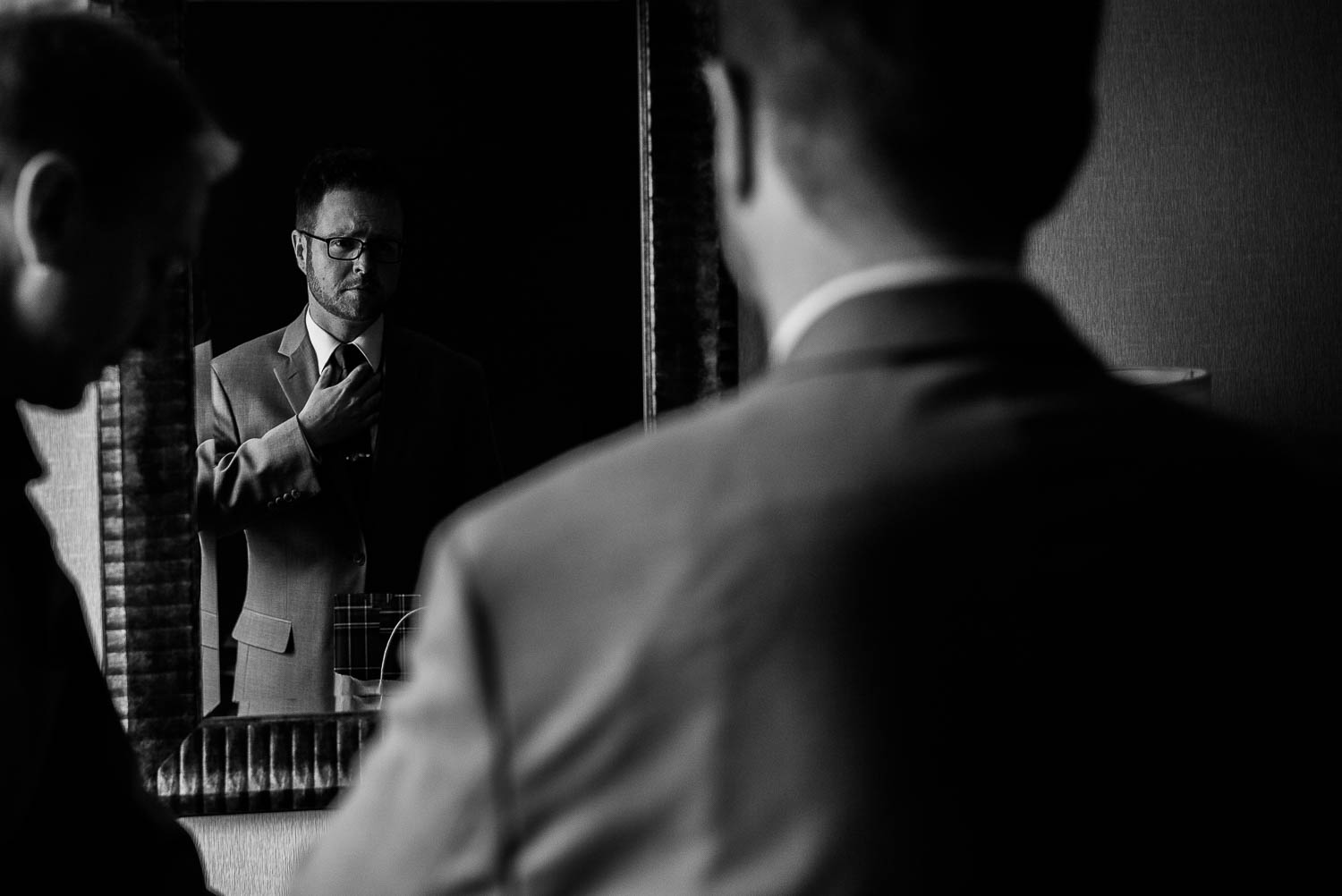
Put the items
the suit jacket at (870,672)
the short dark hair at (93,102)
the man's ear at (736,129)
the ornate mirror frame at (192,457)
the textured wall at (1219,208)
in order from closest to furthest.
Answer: the suit jacket at (870,672) → the man's ear at (736,129) → the short dark hair at (93,102) → the ornate mirror frame at (192,457) → the textured wall at (1219,208)

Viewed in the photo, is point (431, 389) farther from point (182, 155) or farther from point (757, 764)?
point (757, 764)

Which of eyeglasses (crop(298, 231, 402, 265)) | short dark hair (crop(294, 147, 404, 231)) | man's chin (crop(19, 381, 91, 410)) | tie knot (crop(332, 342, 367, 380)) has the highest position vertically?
short dark hair (crop(294, 147, 404, 231))

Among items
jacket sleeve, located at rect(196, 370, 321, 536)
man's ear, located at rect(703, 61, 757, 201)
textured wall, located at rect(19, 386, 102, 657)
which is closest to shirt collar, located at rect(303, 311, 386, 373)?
jacket sleeve, located at rect(196, 370, 321, 536)

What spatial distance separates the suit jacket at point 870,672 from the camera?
1.59 feet

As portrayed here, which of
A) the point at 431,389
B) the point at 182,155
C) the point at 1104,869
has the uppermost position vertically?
the point at 182,155

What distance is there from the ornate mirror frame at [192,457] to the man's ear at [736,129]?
1.21 meters

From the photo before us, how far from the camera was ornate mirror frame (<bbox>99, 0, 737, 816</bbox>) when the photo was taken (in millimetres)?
1695

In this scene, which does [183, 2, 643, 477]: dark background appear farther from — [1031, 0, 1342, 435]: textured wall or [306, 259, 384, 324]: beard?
[1031, 0, 1342, 435]: textured wall

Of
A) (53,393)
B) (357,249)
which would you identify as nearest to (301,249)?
(357,249)

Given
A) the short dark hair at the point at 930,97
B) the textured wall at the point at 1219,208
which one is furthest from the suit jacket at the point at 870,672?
the textured wall at the point at 1219,208

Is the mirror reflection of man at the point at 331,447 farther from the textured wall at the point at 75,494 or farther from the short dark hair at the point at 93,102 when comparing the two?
the short dark hair at the point at 93,102

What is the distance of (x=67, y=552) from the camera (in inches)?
68.7

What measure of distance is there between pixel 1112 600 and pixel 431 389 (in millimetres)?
1394

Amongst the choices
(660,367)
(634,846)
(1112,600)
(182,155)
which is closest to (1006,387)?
(1112,600)
